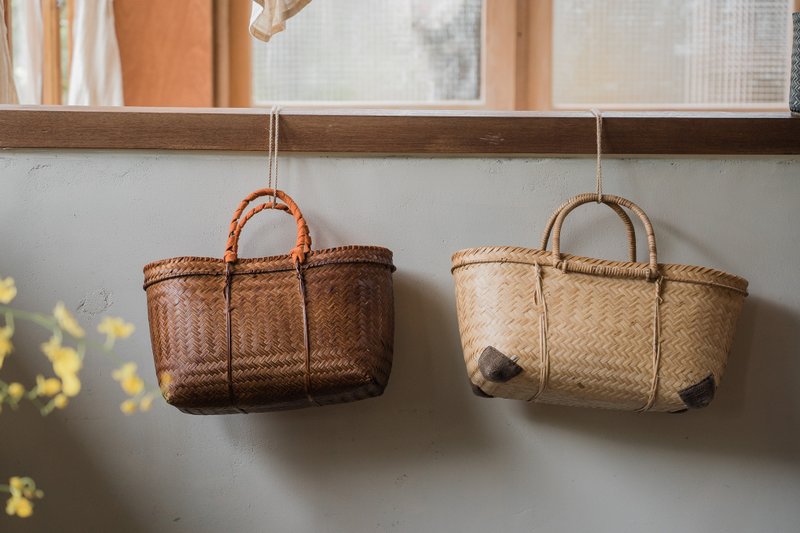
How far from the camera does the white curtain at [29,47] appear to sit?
200cm

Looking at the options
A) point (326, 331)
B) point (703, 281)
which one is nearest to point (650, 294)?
point (703, 281)

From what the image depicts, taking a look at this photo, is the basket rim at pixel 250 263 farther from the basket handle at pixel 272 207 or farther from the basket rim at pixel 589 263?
the basket rim at pixel 589 263

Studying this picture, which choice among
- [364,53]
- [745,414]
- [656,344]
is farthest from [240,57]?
[745,414]

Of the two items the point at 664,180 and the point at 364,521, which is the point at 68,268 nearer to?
the point at 364,521

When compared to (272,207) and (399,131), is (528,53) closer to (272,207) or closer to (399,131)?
(399,131)

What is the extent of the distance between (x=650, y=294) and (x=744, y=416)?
1.34 ft

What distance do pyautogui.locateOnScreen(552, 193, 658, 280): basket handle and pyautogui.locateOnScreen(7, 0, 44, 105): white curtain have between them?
60.7 inches

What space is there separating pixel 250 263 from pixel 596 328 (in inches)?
23.5

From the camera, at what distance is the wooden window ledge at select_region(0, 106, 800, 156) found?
135 centimetres

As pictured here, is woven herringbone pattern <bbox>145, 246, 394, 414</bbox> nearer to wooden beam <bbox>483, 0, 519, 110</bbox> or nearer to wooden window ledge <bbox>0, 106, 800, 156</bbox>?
wooden window ledge <bbox>0, 106, 800, 156</bbox>

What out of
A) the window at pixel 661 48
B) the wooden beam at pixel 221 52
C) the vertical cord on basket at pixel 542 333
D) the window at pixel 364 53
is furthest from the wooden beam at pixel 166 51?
the vertical cord on basket at pixel 542 333

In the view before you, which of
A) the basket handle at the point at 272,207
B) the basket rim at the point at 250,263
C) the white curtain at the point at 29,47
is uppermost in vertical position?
the white curtain at the point at 29,47

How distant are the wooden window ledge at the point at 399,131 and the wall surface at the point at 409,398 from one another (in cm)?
3

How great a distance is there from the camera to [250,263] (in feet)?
4.02
